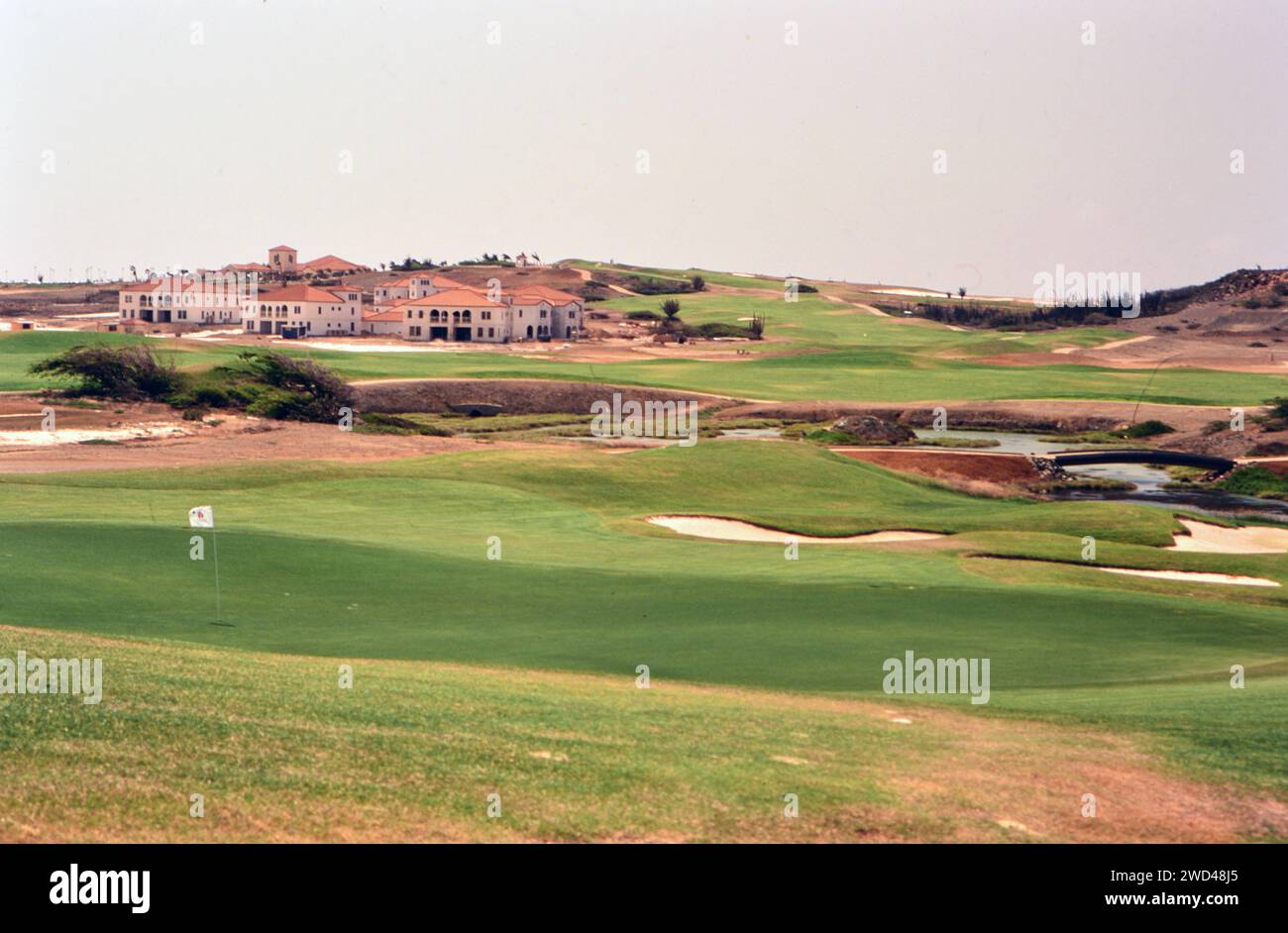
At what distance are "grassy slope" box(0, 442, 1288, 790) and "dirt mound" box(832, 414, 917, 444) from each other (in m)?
29.1

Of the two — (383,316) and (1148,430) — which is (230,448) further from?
(383,316)

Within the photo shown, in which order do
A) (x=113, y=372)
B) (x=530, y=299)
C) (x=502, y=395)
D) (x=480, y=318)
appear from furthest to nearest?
(x=530, y=299)
(x=480, y=318)
(x=502, y=395)
(x=113, y=372)

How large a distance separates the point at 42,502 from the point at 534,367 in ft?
211

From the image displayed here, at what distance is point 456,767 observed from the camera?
13.6 metres

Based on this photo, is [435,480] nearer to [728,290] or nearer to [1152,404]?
[1152,404]

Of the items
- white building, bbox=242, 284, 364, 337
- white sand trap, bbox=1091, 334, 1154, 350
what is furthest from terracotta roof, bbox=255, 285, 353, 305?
white sand trap, bbox=1091, 334, 1154, 350

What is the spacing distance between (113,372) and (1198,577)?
55589mm

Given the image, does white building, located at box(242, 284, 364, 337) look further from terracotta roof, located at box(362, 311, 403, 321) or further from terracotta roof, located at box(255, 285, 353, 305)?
terracotta roof, located at box(362, 311, 403, 321)

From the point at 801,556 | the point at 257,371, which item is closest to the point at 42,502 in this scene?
the point at 801,556

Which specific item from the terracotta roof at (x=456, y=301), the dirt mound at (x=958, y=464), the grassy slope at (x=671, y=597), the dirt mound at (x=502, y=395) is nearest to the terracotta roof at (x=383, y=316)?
the terracotta roof at (x=456, y=301)

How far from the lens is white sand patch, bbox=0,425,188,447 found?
5748cm

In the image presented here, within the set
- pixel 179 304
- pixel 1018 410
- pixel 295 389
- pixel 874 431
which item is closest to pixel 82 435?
pixel 295 389

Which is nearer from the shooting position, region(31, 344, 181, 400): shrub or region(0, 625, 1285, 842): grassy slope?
region(0, 625, 1285, 842): grassy slope

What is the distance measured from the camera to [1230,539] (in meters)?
42.3
